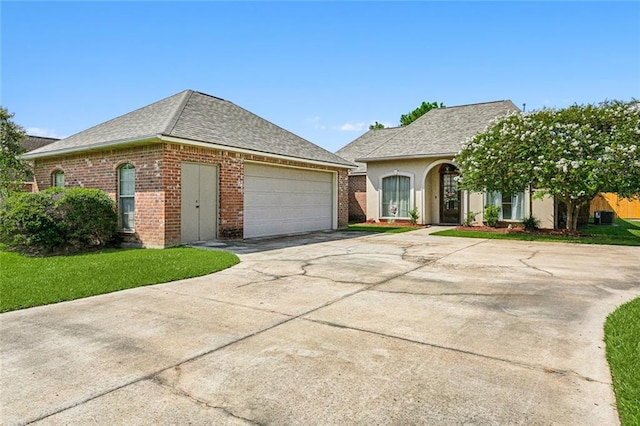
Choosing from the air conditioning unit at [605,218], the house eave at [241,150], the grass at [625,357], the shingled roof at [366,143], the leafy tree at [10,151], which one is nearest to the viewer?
the grass at [625,357]

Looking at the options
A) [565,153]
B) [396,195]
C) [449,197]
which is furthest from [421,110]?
[565,153]

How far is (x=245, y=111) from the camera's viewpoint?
16125mm

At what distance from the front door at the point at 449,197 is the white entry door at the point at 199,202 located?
459 inches

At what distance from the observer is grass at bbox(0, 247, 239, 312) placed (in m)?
5.69

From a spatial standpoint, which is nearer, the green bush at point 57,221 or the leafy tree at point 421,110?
the green bush at point 57,221

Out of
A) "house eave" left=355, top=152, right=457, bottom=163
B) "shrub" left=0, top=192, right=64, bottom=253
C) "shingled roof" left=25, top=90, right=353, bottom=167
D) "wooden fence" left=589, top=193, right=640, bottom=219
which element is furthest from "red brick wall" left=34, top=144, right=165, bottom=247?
Answer: "wooden fence" left=589, top=193, right=640, bottom=219

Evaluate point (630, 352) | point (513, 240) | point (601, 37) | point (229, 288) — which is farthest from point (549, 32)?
point (229, 288)

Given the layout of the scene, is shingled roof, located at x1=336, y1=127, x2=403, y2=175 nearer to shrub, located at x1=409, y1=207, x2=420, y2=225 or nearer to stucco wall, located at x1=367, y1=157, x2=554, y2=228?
stucco wall, located at x1=367, y1=157, x2=554, y2=228

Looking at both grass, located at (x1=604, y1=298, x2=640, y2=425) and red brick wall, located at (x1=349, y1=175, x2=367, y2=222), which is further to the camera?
red brick wall, located at (x1=349, y1=175, x2=367, y2=222)

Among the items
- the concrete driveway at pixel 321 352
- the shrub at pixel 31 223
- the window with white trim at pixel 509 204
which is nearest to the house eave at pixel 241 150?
the shrub at pixel 31 223

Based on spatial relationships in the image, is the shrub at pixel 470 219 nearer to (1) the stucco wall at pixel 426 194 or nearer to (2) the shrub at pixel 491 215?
(1) the stucco wall at pixel 426 194

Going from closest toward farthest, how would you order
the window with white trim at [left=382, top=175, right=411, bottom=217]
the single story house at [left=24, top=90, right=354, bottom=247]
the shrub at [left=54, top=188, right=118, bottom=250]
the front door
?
the shrub at [left=54, top=188, right=118, bottom=250] → the single story house at [left=24, top=90, right=354, bottom=247] → the front door → the window with white trim at [left=382, top=175, right=411, bottom=217]

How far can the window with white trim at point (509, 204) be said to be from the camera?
16489 mm

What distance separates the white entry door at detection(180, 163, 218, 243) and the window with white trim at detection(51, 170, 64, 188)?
5216 mm
